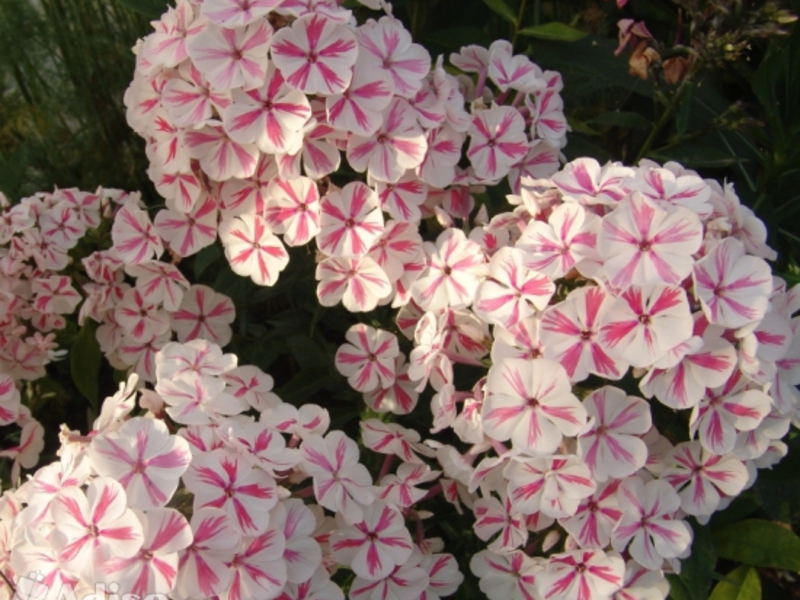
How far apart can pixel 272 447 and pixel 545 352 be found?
36cm

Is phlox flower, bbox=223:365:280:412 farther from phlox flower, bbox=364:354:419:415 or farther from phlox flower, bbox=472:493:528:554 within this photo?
phlox flower, bbox=472:493:528:554

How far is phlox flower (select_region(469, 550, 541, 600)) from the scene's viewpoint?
3.81ft

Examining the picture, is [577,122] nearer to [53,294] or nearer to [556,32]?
[556,32]

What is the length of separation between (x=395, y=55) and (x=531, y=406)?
569mm

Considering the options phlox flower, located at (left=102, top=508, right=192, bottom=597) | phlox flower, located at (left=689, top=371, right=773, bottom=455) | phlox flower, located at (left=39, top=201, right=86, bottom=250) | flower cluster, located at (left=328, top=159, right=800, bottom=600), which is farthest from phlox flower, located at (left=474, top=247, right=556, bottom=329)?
phlox flower, located at (left=39, top=201, right=86, bottom=250)

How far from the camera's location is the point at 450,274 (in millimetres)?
1184

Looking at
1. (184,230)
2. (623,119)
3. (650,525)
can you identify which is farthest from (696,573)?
(184,230)

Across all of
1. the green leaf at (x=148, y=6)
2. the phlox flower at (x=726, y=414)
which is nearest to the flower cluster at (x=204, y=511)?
the phlox flower at (x=726, y=414)

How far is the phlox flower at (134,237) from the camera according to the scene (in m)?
1.37

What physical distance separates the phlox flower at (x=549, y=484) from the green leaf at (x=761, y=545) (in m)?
0.50

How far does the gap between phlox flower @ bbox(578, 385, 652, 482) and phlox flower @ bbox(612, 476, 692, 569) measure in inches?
2.1

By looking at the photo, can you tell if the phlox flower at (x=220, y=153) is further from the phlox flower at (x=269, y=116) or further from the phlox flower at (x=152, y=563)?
the phlox flower at (x=152, y=563)

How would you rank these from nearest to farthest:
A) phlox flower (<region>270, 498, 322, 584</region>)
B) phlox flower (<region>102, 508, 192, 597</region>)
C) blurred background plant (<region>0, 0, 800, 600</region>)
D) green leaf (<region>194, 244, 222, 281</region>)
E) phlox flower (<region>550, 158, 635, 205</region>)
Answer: phlox flower (<region>102, 508, 192, 597</region>) < phlox flower (<region>270, 498, 322, 584</region>) < phlox flower (<region>550, 158, 635, 205</region>) < blurred background plant (<region>0, 0, 800, 600</region>) < green leaf (<region>194, 244, 222, 281</region>)

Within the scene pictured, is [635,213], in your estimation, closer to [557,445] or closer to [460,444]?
[557,445]
